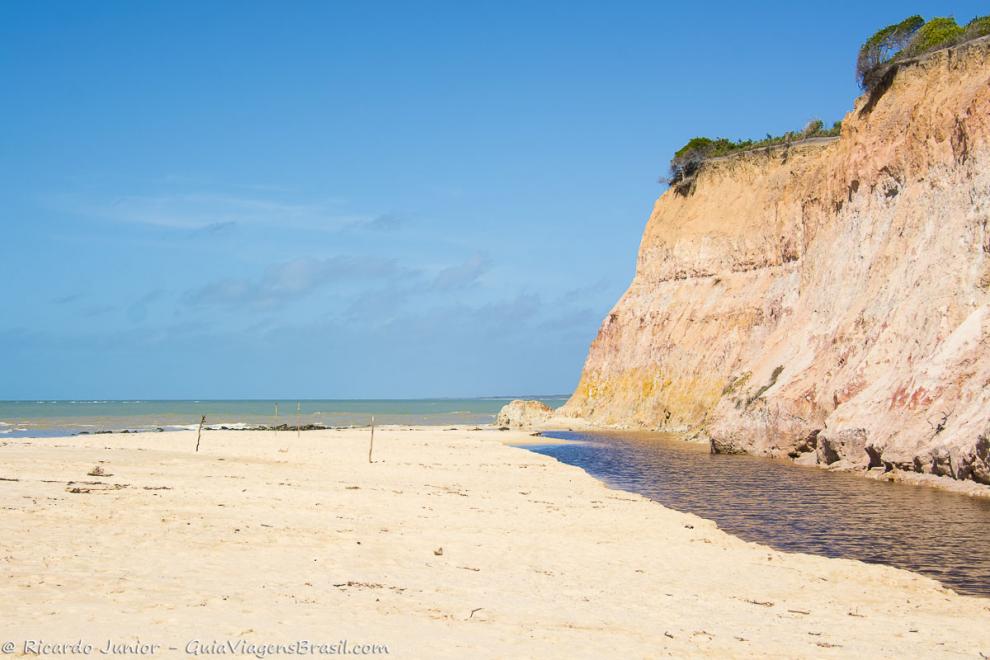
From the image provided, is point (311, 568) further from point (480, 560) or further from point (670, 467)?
point (670, 467)

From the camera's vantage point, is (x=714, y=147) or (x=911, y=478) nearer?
(x=911, y=478)

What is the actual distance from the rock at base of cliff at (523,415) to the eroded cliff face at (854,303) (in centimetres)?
582

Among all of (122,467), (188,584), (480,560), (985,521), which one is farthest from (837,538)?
(122,467)

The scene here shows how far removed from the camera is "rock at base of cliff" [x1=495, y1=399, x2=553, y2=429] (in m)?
60.7

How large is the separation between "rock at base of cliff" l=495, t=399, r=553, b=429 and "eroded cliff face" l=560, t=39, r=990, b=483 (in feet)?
19.1

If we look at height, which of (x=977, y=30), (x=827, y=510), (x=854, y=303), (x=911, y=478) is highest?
(x=977, y=30)

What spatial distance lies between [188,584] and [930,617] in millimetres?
8409

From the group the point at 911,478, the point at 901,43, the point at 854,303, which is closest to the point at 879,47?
the point at 901,43

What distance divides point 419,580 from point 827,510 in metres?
11.6

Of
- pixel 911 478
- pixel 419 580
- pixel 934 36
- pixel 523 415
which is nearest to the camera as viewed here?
pixel 419 580

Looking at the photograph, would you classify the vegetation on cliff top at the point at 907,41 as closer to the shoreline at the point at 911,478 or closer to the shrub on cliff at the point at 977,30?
the shrub on cliff at the point at 977,30

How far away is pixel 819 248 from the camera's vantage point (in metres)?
38.7

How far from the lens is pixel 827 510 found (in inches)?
716

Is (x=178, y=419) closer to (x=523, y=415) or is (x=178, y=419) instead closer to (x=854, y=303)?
(x=523, y=415)
